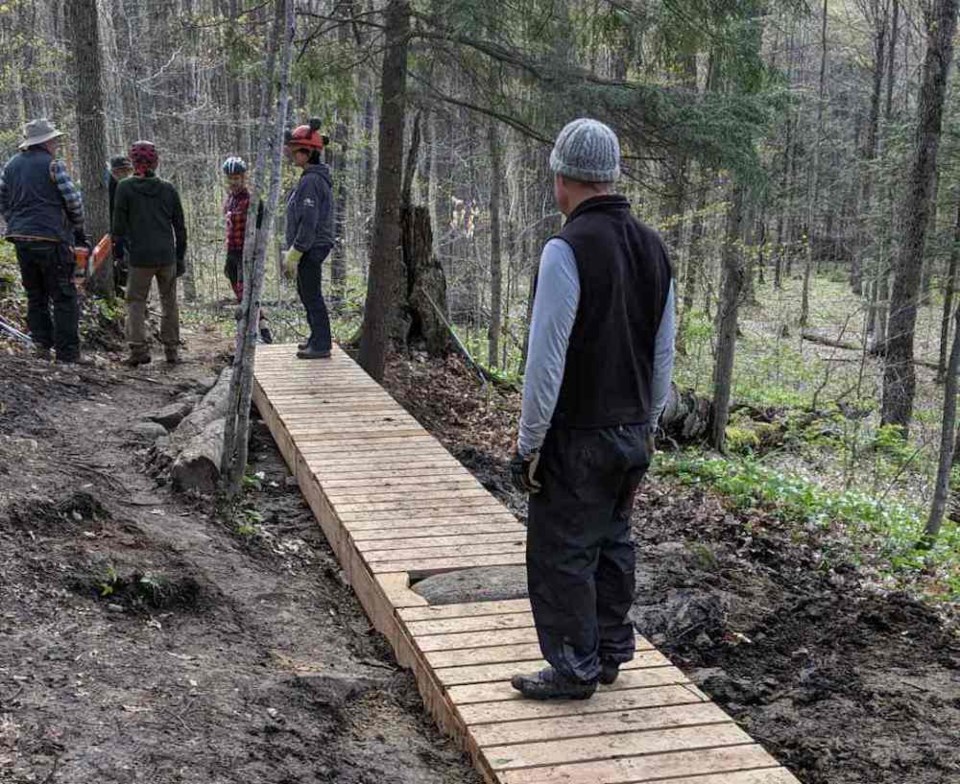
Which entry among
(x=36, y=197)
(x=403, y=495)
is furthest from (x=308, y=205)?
(x=403, y=495)

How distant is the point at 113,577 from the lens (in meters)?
4.63

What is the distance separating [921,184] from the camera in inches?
→ 570

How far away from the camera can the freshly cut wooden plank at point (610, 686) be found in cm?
381

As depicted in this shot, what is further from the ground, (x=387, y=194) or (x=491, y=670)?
(x=387, y=194)

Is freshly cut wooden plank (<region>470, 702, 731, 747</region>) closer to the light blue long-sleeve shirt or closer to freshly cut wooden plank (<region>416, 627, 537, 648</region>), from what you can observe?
freshly cut wooden plank (<region>416, 627, 537, 648</region>)

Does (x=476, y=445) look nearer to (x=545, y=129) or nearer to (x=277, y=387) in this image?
(x=277, y=387)

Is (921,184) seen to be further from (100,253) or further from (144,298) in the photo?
(100,253)

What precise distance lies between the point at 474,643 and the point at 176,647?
4.46 feet

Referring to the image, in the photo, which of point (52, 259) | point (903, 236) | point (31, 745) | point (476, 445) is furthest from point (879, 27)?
point (31, 745)

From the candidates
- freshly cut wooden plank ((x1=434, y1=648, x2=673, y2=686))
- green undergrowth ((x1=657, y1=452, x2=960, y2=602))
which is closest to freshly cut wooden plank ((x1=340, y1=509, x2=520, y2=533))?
freshly cut wooden plank ((x1=434, y1=648, x2=673, y2=686))

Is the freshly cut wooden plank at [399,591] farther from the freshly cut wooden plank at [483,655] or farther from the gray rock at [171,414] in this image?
the gray rock at [171,414]

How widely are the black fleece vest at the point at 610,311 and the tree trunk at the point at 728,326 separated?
31.7 feet

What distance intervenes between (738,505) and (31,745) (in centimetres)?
704

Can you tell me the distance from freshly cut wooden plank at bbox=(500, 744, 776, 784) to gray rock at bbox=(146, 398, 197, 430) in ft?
19.5
